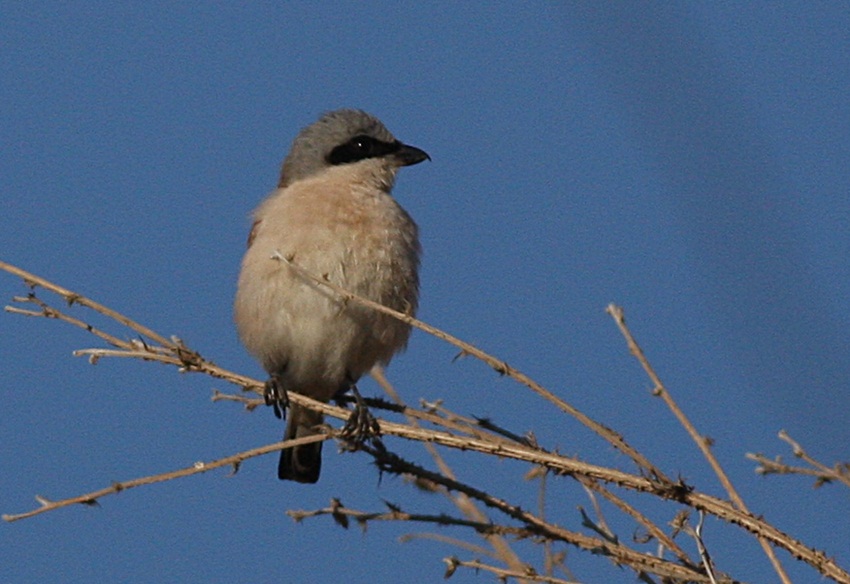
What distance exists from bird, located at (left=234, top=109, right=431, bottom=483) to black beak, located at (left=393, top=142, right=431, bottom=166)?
0.14m

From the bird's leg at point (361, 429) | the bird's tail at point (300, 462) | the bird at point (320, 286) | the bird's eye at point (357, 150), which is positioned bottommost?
the bird's leg at point (361, 429)

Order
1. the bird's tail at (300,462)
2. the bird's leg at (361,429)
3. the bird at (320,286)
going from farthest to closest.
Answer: the bird's tail at (300,462)
the bird at (320,286)
the bird's leg at (361,429)

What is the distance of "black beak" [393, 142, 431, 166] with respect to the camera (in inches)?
197

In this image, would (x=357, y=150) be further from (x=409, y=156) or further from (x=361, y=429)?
(x=361, y=429)

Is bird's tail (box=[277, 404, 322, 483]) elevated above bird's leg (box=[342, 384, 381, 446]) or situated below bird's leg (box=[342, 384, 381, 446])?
above

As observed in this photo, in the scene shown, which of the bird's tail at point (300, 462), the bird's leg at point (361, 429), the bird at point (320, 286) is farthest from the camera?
the bird's tail at point (300, 462)

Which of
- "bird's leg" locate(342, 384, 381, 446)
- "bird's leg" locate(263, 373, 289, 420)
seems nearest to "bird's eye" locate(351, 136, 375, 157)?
"bird's leg" locate(263, 373, 289, 420)

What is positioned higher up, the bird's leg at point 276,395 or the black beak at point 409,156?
the black beak at point 409,156

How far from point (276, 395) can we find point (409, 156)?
48.5 inches

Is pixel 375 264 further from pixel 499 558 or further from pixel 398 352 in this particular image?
pixel 499 558

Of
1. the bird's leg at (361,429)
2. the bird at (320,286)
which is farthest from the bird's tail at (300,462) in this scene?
the bird's leg at (361,429)

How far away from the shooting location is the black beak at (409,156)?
502cm

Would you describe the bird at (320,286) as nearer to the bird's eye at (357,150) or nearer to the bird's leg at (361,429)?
the bird's eye at (357,150)

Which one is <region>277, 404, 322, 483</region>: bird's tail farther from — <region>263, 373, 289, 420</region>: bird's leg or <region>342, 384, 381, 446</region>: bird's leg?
<region>342, 384, 381, 446</region>: bird's leg
